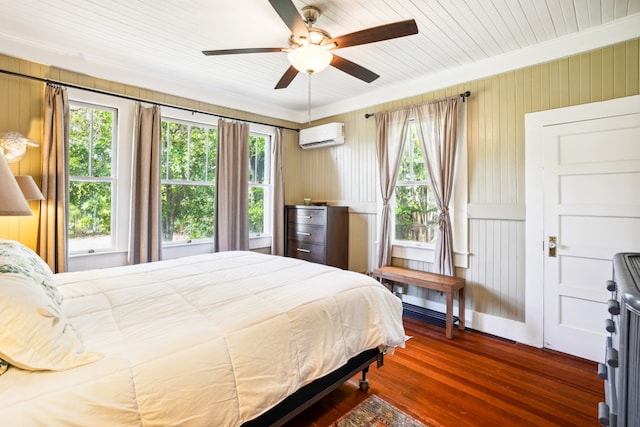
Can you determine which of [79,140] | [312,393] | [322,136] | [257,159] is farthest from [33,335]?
[322,136]

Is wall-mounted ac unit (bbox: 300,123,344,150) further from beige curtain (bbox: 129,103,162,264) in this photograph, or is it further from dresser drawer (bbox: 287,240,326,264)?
beige curtain (bbox: 129,103,162,264)

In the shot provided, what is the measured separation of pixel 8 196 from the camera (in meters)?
0.93

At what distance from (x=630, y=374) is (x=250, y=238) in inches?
155

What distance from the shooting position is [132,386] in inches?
38.9

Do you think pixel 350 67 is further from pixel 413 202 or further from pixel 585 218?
pixel 585 218

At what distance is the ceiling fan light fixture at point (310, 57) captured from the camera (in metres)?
2.01

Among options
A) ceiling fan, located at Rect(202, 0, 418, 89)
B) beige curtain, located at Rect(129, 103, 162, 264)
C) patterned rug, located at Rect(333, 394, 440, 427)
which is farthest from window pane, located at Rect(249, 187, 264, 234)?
patterned rug, located at Rect(333, 394, 440, 427)

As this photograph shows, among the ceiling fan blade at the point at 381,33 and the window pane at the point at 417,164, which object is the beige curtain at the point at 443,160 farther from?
the ceiling fan blade at the point at 381,33

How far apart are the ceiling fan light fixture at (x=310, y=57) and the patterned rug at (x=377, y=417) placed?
2275 mm

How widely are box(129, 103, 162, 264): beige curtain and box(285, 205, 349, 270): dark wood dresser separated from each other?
177cm

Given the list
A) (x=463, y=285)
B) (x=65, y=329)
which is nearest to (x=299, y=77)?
(x=463, y=285)

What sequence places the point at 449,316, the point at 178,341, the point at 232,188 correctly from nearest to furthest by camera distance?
1. the point at 178,341
2. the point at 449,316
3. the point at 232,188

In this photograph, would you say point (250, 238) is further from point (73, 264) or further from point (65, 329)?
point (65, 329)

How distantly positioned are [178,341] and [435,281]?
2572 mm
